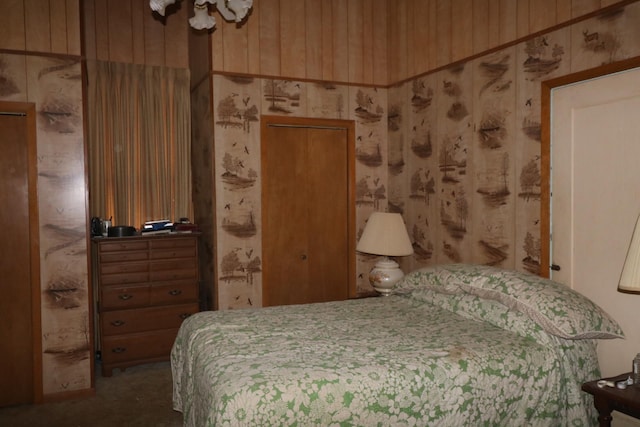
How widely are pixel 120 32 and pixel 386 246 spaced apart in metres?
3.17

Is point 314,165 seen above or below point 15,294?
above

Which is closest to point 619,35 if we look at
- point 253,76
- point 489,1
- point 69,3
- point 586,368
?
point 489,1

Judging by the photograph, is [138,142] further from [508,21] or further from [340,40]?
[508,21]

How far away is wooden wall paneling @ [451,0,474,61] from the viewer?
11.9ft

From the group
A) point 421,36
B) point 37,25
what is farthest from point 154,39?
point 421,36

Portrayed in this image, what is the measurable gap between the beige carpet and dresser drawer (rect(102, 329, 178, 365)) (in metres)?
0.18

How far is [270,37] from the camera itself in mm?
4250

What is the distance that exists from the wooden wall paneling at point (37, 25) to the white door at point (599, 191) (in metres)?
3.39

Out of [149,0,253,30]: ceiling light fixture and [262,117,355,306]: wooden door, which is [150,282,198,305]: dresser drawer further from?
[149,0,253,30]: ceiling light fixture

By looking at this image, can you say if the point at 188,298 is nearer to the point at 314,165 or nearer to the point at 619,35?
the point at 314,165

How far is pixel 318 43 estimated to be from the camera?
4.39 m

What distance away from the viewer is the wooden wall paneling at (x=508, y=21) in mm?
3254

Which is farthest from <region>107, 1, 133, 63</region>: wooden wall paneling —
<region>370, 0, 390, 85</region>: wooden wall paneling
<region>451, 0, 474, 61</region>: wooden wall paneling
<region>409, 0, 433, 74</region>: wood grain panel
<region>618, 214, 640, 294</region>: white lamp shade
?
<region>618, 214, 640, 294</region>: white lamp shade

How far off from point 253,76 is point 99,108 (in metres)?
1.51
